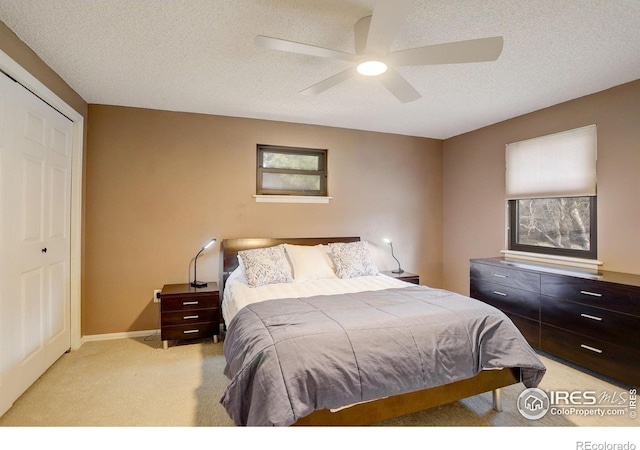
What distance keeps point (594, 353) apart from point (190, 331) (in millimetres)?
3416

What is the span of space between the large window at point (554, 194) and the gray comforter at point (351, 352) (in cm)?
175

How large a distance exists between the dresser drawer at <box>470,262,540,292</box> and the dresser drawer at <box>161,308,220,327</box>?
280 cm

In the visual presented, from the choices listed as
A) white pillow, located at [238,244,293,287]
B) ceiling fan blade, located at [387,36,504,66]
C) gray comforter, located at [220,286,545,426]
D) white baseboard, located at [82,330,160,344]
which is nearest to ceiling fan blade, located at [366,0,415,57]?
ceiling fan blade, located at [387,36,504,66]

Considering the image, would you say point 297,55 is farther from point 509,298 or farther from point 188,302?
point 509,298

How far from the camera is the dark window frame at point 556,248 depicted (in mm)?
2955

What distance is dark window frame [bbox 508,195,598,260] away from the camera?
2955 mm

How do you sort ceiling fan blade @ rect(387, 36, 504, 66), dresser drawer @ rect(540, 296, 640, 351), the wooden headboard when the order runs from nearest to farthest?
1. ceiling fan blade @ rect(387, 36, 504, 66)
2. dresser drawer @ rect(540, 296, 640, 351)
3. the wooden headboard

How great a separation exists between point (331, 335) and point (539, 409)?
1552 millimetres

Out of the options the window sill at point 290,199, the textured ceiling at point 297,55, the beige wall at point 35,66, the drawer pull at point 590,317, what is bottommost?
the drawer pull at point 590,317

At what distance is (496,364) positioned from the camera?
190 cm

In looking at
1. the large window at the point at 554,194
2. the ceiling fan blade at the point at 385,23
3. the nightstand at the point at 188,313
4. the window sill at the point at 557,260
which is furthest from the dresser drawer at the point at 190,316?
the large window at the point at 554,194

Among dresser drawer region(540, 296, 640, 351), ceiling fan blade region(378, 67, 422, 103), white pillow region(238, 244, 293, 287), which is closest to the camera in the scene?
ceiling fan blade region(378, 67, 422, 103)

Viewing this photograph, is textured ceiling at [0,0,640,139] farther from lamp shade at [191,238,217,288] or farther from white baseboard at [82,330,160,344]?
white baseboard at [82,330,160,344]

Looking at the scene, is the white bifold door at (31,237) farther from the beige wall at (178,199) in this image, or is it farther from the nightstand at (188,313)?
the nightstand at (188,313)
